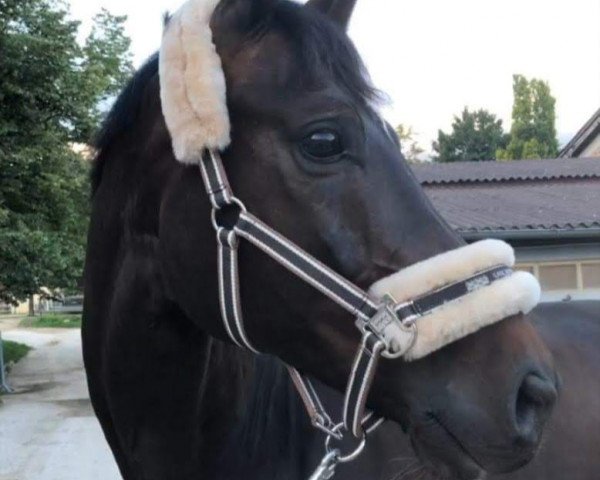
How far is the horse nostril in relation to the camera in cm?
149

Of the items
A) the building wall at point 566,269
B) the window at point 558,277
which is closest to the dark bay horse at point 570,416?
the building wall at point 566,269

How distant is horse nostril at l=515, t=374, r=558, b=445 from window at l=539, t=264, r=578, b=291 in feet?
29.1

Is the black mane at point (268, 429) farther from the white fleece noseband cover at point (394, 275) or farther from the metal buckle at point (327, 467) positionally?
the white fleece noseband cover at point (394, 275)

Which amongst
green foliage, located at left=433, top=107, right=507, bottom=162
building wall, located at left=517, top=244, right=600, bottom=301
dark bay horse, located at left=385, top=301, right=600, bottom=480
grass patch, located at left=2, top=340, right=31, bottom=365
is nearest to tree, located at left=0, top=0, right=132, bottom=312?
grass patch, located at left=2, top=340, right=31, bottom=365

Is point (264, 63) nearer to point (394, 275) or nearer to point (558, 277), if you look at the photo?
point (394, 275)

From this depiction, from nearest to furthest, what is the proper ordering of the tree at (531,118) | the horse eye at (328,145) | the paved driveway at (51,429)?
1. the horse eye at (328,145)
2. the paved driveway at (51,429)
3. the tree at (531,118)

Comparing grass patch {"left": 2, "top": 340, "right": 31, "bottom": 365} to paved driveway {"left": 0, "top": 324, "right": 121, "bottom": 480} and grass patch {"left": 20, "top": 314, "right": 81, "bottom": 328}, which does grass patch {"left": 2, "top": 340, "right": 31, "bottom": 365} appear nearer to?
paved driveway {"left": 0, "top": 324, "right": 121, "bottom": 480}

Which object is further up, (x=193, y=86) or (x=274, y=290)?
(x=193, y=86)

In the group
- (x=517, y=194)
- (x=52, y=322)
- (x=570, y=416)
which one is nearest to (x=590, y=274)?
(x=517, y=194)

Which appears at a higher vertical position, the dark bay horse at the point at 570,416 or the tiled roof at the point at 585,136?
the tiled roof at the point at 585,136

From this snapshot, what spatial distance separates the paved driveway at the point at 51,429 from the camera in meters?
8.76

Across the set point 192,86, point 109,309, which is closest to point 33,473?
point 109,309

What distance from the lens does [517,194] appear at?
12.0m

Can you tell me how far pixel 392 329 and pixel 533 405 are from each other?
0.30 m
